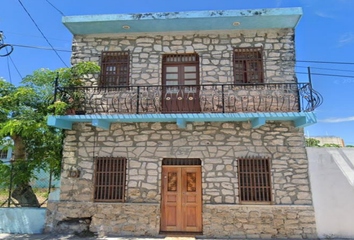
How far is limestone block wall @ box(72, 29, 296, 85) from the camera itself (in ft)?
25.0

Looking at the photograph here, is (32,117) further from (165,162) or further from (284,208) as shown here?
(284,208)

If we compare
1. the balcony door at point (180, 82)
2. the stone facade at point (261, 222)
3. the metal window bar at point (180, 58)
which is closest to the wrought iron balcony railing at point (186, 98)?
the balcony door at point (180, 82)

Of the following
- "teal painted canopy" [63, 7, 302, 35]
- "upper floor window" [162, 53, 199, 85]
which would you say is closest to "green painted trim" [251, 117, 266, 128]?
"upper floor window" [162, 53, 199, 85]

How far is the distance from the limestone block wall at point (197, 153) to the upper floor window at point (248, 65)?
1.43m

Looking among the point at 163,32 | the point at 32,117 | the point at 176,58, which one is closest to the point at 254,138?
the point at 176,58

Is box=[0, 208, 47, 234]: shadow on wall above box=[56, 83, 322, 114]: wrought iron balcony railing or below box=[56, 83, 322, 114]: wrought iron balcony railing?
below

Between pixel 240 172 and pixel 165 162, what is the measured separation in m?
2.18

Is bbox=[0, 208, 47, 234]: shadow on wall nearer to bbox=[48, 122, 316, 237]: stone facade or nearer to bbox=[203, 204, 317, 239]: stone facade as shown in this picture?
bbox=[48, 122, 316, 237]: stone facade

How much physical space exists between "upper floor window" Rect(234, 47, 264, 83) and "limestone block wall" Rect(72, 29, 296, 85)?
15cm

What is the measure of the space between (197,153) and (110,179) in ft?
8.68

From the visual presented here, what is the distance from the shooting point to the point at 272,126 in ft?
23.9

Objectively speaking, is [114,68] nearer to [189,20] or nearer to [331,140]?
[189,20]

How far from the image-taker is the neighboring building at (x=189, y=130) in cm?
690

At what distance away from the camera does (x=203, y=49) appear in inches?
308
